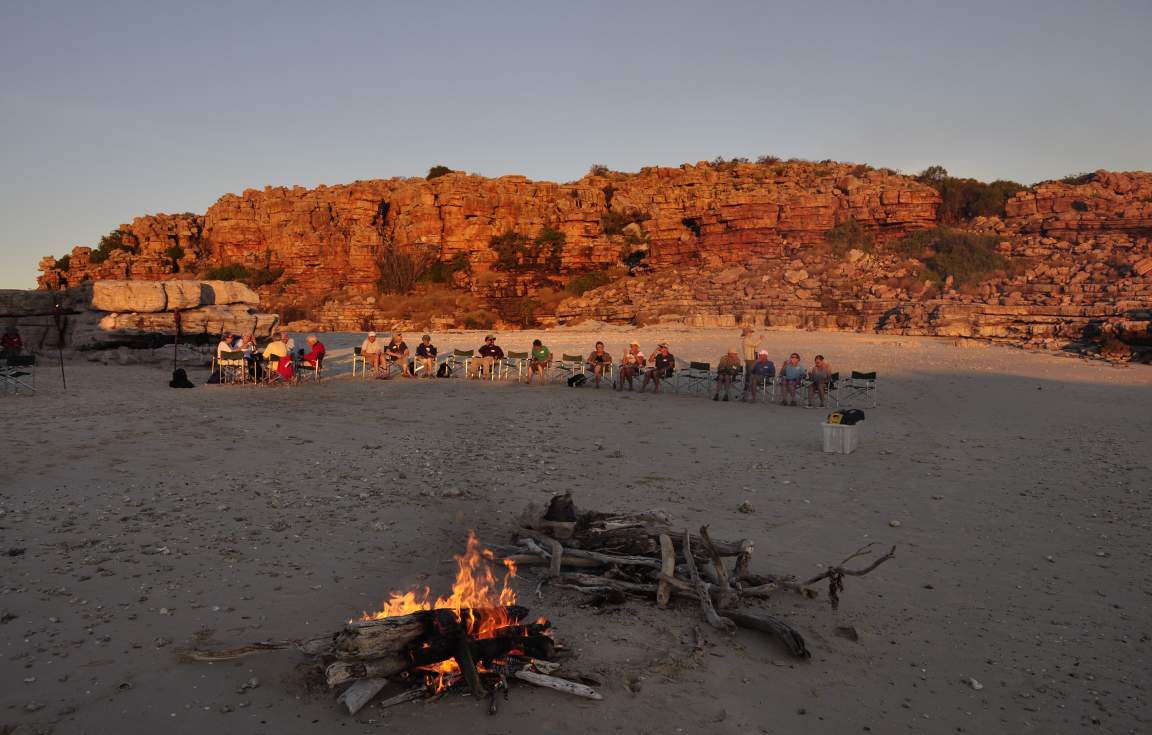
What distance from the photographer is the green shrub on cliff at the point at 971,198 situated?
43812mm

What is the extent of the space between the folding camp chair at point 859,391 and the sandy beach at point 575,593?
77.8 inches

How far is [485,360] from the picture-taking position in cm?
1864

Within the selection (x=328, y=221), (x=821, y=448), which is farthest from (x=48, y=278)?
(x=821, y=448)

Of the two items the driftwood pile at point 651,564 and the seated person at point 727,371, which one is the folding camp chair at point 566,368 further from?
the driftwood pile at point 651,564

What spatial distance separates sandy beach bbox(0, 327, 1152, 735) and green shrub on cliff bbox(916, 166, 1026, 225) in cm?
3532

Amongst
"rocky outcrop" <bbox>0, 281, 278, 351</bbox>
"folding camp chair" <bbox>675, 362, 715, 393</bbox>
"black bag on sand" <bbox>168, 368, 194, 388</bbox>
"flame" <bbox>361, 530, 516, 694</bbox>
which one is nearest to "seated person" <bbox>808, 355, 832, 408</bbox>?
"folding camp chair" <bbox>675, 362, 715, 393</bbox>

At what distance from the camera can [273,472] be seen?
27.0 feet

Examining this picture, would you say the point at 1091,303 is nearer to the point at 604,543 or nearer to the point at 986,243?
the point at 986,243

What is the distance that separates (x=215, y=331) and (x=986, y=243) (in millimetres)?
36140

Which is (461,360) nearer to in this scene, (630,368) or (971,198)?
(630,368)

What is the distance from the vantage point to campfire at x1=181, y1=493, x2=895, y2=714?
13.1 feet

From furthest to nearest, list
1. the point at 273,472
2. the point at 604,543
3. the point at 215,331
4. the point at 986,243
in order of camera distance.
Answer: the point at 986,243 < the point at 215,331 < the point at 273,472 < the point at 604,543

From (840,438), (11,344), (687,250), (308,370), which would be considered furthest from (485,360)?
(687,250)

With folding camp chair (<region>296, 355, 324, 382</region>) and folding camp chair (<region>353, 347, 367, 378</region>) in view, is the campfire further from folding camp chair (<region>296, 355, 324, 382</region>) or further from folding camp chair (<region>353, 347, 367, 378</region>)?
folding camp chair (<region>353, 347, 367, 378</region>)
